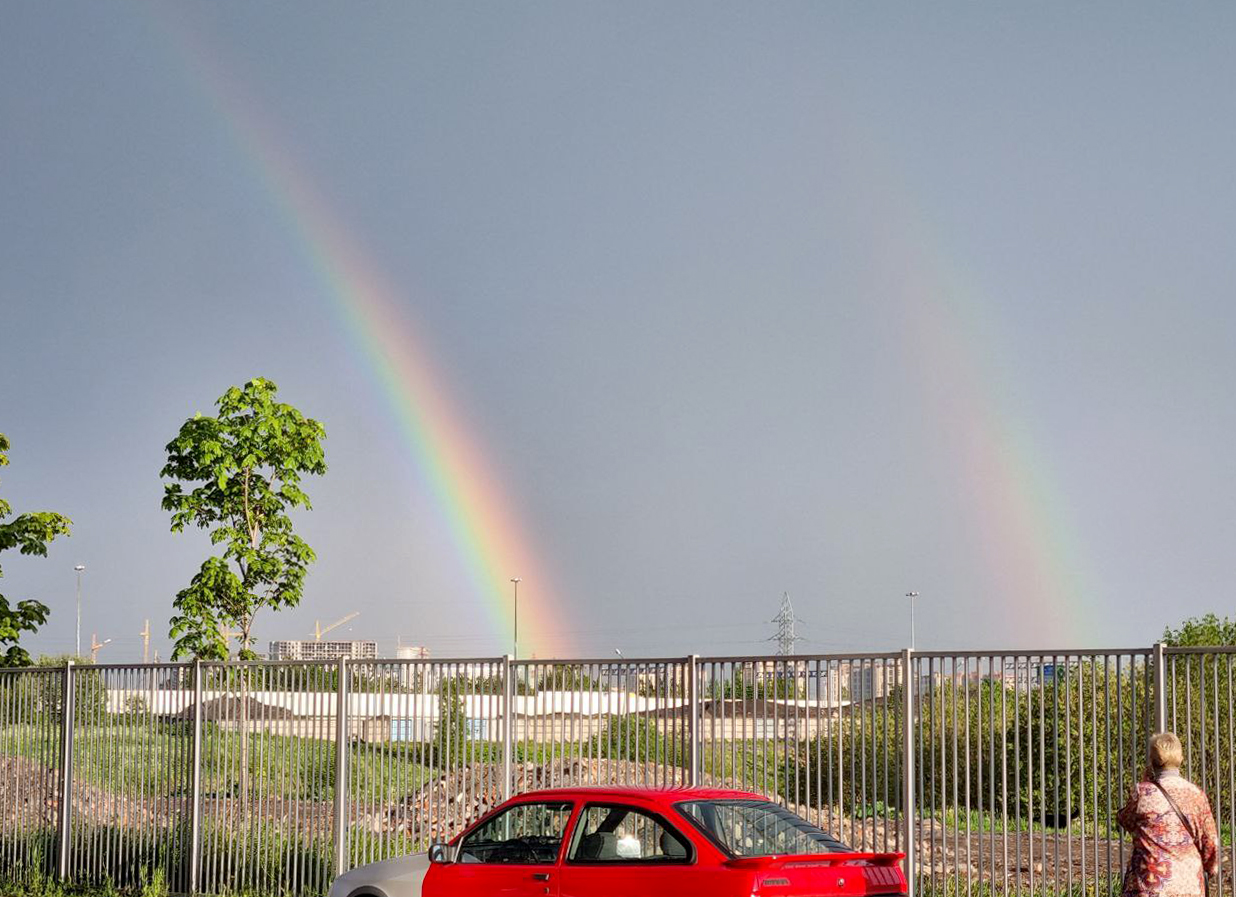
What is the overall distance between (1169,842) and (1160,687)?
98.2 inches

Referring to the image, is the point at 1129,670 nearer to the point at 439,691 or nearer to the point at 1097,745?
the point at 1097,745

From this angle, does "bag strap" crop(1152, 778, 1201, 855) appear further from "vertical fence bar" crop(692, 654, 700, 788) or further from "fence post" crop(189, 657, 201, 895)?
"fence post" crop(189, 657, 201, 895)

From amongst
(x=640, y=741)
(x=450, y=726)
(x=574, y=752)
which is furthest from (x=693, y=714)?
(x=450, y=726)

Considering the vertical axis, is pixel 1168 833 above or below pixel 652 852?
above

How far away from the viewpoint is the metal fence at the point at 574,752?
13047 mm

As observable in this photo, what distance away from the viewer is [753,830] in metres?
11.0

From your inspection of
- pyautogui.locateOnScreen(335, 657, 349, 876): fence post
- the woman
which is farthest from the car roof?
pyautogui.locateOnScreen(335, 657, 349, 876): fence post

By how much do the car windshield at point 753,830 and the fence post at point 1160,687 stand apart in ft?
10.1

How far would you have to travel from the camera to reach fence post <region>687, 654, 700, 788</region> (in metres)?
15.3

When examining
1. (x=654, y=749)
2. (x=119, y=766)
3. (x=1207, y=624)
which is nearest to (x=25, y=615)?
(x=119, y=766)

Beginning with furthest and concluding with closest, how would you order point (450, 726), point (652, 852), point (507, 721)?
1. point (450, 726)
2. point (507, 721)
3. point (652, 852)

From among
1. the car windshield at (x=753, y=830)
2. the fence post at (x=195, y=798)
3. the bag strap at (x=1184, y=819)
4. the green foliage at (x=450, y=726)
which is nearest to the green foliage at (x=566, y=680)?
the green foliage at (x=450, y=726)

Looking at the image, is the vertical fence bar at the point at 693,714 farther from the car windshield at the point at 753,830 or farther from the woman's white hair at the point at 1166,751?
the woman's white hair at the point at 1166,751

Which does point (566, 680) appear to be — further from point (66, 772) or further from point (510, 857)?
point (66, 772)
